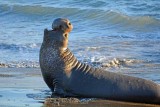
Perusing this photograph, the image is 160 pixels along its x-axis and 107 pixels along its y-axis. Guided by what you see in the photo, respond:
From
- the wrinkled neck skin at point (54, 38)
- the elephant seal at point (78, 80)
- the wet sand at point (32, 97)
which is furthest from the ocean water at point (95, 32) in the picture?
the wrinkled neck skin at point (54, 38)

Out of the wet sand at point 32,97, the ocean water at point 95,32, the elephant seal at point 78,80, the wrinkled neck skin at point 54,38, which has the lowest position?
the ocean water at point 95,32

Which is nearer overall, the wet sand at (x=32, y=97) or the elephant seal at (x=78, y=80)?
the wet sand at (x=32, y=97)

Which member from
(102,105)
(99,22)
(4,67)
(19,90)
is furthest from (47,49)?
(99,22)

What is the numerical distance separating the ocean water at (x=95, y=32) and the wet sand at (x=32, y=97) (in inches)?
79.3

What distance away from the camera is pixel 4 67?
39.0ft

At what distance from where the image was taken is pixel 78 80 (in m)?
8.98

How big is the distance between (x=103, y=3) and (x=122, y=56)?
9907 mm

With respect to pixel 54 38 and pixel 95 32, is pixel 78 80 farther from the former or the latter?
pixel 95 32

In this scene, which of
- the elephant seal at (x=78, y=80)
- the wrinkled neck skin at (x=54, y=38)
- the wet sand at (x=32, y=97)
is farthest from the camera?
A: the wrinkled neck skin at (x=54, y=38)

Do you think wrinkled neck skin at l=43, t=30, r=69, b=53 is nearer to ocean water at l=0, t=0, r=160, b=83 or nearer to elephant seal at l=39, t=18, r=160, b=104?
elephant seal at l=39, t=18, r=160, b=104

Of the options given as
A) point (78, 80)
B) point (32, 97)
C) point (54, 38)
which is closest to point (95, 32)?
point (54, 38)

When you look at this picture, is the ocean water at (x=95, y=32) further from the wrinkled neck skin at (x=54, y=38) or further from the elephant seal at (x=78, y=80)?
the wrinkled neck skin at (x=54, y=38)

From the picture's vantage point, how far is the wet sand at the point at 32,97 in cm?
829

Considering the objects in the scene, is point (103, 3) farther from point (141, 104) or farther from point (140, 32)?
point (141, 104)
